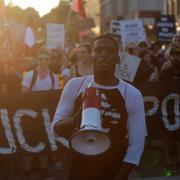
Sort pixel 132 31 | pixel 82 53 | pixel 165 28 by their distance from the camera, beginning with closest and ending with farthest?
pixel 82 53
pixel 132 31
pixel 165 28

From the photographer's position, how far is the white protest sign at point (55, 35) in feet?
47.8

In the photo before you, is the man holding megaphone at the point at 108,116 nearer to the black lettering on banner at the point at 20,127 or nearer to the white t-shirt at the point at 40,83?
the black lettering on banner at the point at 20,127

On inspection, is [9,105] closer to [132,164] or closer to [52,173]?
Answer: [52,173]

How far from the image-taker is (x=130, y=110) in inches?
179

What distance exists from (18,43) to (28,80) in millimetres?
6329

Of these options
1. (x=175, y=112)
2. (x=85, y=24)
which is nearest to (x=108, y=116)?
(x=175, y=112)

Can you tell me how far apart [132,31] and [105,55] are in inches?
445

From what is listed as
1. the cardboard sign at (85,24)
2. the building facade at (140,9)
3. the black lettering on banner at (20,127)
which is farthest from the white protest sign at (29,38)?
the building facade at (140,9)

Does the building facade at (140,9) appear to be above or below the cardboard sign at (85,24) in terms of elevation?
below

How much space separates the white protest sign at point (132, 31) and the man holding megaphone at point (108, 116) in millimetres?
10883

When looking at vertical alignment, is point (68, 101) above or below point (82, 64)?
above

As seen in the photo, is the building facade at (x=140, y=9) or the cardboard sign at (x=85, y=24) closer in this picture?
the cardboard sign at (x=85, y=24)

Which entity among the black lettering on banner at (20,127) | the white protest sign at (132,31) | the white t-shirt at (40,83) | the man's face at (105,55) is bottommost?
the black lettering on banner at (20,127)

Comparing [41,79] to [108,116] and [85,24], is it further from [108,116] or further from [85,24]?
[85,24]
